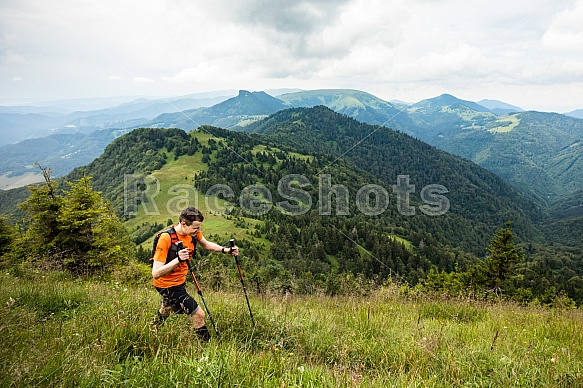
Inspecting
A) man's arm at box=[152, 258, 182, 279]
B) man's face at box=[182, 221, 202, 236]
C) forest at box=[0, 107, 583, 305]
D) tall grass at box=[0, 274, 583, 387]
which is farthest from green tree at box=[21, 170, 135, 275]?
man's arm at box=[152, 258, 182, 279]

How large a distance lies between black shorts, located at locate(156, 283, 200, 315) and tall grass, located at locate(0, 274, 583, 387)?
0.20 meters

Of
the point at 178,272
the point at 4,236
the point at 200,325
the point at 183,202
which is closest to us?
the point at 200,325

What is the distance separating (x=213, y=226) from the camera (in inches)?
3369

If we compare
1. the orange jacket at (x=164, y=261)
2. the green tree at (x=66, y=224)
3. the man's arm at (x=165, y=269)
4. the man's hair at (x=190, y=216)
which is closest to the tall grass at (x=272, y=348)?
the orange jacket at (x=164, y=261)

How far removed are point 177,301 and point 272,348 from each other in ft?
5.34

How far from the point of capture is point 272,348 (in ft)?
12.5

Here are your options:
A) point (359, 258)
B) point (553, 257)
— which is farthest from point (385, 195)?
point (359, 258)

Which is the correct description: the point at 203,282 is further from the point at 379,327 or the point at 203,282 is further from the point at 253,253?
the point at 253,253

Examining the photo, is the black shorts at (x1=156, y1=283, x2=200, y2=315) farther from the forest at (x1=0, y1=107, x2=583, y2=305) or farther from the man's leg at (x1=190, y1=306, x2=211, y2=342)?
the forest at (x1=0, y1=107, x2=583, y2=305)

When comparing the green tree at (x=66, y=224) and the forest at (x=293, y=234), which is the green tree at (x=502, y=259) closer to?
the forest at (x=293, y=234)

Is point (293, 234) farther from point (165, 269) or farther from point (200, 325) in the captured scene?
point (165, 269)

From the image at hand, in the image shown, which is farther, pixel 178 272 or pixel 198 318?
pixel 178 272

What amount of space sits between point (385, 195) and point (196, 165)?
111 metres

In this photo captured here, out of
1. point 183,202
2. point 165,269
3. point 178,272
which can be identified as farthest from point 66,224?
point 183,202
